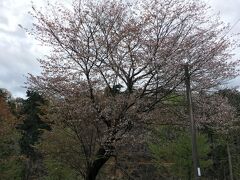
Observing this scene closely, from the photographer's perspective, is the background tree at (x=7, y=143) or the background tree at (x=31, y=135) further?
the background tree at (x=31, y=135)

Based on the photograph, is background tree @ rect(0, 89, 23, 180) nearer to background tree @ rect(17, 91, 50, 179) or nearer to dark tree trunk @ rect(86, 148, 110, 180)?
dark tree trunk @ rect(86, 148, 110, 180)

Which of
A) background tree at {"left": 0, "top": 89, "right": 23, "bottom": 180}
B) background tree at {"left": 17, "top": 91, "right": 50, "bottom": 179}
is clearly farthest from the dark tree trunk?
background tree at {"left": 17, "top": 91, "right": 50, "bottom": 179}

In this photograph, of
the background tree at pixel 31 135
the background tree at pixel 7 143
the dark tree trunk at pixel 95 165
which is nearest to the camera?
the dark tree trunk at pixel 95 165

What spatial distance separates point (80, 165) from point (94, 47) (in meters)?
7.13

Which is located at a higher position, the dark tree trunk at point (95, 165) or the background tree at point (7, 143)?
the background tree at point (7, 143)

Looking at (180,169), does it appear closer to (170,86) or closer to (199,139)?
(199,139)

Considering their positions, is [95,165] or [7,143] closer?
[95,165]

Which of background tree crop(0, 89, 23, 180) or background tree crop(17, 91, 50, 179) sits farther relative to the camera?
background tree crop(17, 91, 50, 179)

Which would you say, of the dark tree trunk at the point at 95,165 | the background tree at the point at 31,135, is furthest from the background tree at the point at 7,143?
the background tree at the point at 31,135

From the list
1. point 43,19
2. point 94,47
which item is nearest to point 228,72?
point 94,47

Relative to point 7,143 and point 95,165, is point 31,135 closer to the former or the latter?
point 7,143

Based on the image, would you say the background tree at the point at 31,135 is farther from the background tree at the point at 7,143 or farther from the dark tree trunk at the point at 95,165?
the dark tree trunk at the point at 95,165

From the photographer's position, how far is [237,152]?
57500mm

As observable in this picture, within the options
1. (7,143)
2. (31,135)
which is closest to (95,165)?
(7,143)
